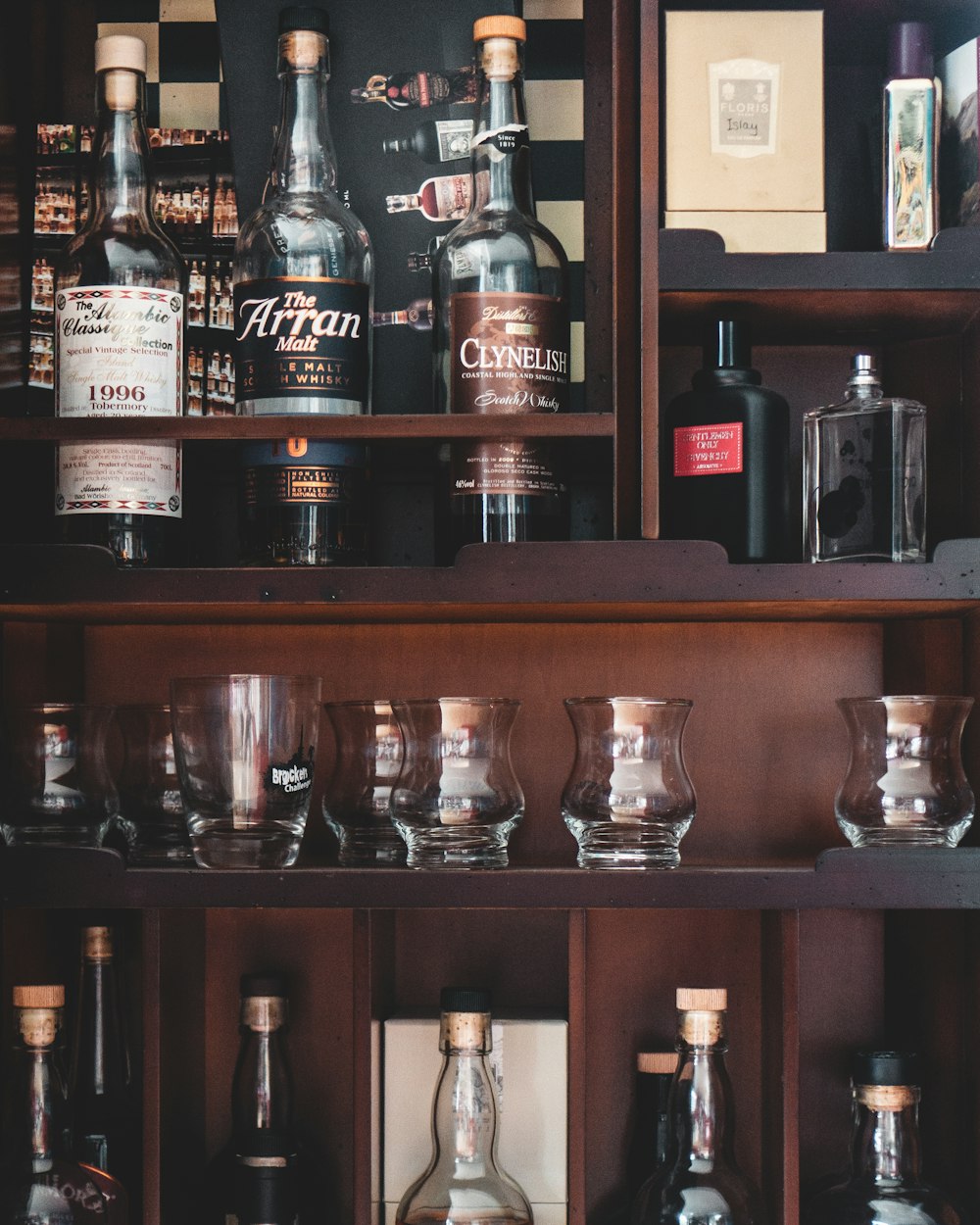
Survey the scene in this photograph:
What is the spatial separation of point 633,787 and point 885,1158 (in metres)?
0.39

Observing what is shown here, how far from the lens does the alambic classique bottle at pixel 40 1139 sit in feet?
3.78

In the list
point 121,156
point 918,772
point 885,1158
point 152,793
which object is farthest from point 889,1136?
point 121,156

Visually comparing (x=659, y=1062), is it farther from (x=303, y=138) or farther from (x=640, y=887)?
(x=303, y=138)

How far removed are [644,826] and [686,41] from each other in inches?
27.1

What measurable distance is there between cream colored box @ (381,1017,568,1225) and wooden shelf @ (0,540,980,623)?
39cm

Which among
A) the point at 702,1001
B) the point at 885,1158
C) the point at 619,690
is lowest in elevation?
the point at 885,1158

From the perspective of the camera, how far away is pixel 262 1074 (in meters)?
1.28

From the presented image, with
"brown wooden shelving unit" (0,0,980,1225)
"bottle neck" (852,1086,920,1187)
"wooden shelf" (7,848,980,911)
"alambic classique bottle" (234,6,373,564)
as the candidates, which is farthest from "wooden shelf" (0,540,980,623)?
"bottle neck" (852,1086,920,1187)

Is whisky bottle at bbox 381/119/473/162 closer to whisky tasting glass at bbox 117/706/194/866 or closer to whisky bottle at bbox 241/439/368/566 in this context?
whisky bottle at bbox 241/439/368/566

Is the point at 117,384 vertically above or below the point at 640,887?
above

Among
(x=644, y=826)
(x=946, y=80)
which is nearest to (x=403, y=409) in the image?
(x=644, y=826)

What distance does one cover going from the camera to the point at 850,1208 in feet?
3.91

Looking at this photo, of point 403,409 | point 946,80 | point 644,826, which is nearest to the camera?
point 644,826

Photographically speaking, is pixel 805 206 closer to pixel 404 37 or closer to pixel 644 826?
pixel 404 37
